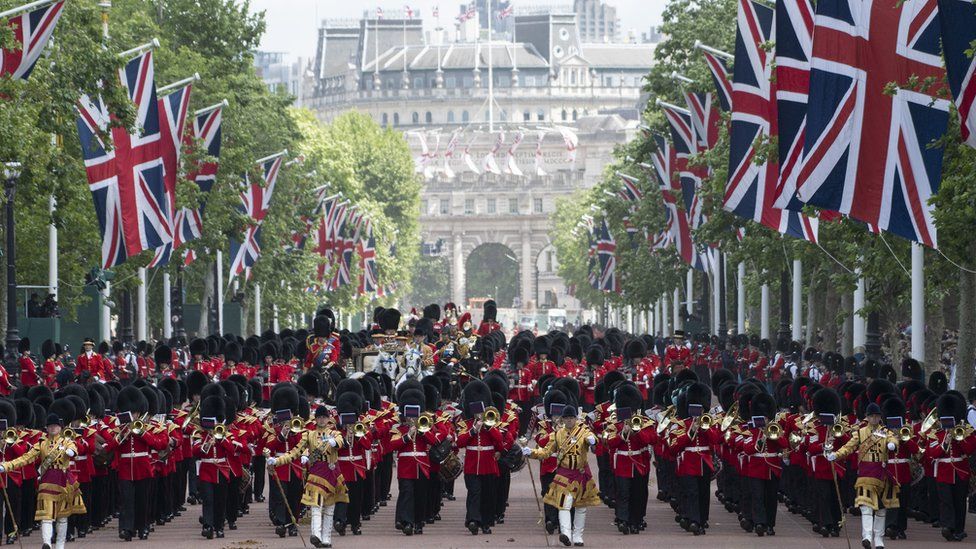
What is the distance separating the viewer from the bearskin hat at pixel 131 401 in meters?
24.1

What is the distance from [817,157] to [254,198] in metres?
32.6

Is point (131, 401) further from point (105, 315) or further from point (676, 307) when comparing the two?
point (676, 307)

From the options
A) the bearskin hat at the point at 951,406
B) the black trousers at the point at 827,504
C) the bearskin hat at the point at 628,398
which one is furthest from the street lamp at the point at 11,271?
the bearskin hat at the point at 951,406

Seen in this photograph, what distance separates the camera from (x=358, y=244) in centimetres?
9425

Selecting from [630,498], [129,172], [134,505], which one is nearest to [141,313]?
[129,172]

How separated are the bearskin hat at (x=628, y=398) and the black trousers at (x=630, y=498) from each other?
82cm

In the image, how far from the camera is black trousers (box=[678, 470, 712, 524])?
24422mm

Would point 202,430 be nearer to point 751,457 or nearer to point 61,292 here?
point 751,457

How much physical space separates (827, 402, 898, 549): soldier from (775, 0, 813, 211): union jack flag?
6013 mm

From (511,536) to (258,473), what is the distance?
16.2ft

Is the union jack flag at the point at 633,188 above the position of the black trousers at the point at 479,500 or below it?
above

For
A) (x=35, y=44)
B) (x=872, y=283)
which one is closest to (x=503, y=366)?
(x=872, y=283)

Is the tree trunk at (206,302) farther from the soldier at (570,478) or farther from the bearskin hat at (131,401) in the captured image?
the soldier at (570,478)

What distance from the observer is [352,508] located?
24422mm
